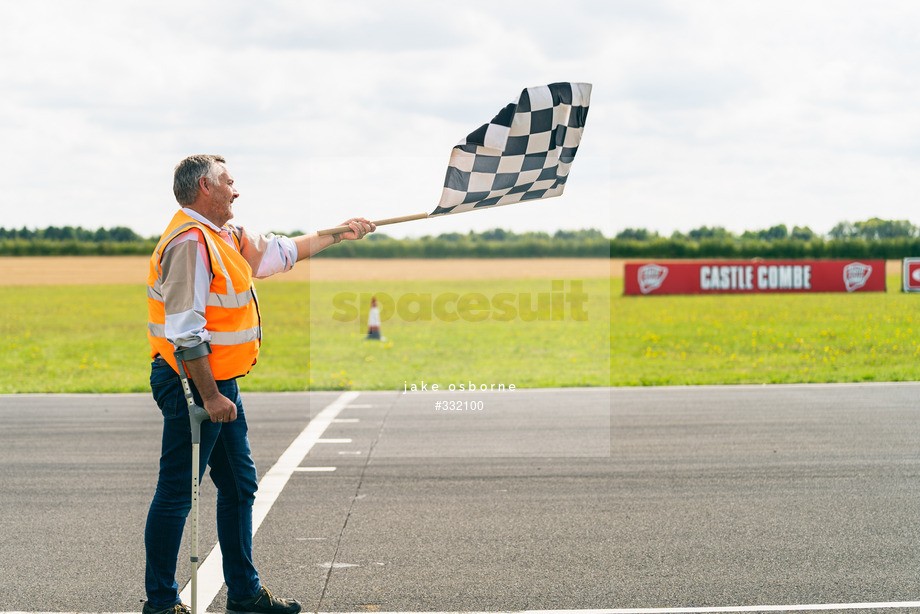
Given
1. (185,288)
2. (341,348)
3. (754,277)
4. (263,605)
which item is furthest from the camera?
(754,277)

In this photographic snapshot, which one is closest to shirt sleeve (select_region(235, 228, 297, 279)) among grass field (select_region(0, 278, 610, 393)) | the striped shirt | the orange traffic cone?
the striped shirt

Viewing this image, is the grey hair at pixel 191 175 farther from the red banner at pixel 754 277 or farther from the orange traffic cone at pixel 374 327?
the red banner at pixel 754 277

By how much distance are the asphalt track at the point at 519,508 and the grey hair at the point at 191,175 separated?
194cm

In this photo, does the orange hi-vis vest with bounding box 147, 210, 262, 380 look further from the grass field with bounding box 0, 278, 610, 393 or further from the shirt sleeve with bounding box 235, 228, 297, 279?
the grass field with bounding box 0, 278, 610, 393

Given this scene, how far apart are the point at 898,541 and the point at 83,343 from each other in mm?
18041

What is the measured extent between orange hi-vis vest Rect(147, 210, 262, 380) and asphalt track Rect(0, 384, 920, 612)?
1.26 metres

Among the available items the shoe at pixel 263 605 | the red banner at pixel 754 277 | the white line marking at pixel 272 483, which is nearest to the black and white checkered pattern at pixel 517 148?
the shoe at pixel 263 605

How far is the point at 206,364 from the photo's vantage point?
3.36 meters

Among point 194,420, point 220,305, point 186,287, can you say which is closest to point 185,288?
point 186,287

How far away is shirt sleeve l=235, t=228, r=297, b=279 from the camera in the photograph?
12.6 feet

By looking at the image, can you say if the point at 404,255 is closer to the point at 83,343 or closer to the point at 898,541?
the point at 83,343

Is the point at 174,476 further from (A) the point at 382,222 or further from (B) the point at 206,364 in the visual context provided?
(A) the point at 382,222

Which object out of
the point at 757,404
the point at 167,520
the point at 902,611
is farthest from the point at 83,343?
the point at 902,611

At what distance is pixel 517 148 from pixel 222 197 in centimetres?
170
